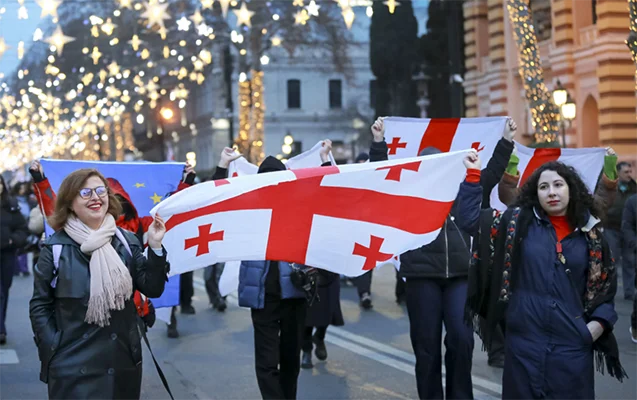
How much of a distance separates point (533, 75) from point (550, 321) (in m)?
18.1

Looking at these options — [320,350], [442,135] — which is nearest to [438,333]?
[442,135]

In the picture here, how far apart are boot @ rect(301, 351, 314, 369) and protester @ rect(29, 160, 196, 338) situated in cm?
256

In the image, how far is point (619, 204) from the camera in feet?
56.2

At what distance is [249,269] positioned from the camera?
8.57 metres

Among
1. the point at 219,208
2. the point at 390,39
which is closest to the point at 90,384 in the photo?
the point at 219,208

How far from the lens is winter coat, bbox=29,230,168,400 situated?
19.3 ft

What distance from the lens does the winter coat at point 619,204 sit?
1688 centimetres

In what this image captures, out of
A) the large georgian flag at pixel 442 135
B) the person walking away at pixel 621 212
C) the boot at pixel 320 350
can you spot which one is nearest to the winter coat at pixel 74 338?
the large georgian flag at pixel 442 135

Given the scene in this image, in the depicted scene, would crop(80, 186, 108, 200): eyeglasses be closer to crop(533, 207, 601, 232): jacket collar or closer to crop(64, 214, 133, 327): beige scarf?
crop(64, 214, 133, 327): beige scarf

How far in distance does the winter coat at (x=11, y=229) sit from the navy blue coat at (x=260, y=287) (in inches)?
244

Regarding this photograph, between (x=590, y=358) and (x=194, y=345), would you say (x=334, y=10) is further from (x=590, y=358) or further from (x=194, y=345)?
(x=590, y=358)

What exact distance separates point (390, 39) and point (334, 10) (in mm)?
5046

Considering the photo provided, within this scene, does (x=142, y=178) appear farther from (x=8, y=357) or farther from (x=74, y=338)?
(x=74, y=338)

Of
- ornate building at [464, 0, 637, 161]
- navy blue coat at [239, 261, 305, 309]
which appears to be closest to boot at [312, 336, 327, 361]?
navy blue coat at [239, 261, 305, 309]
